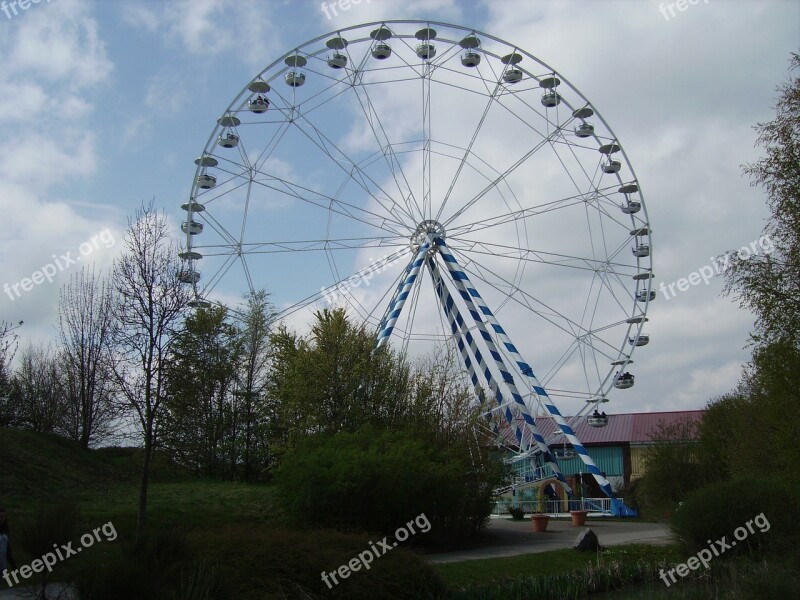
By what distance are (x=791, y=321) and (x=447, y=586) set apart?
8.60 meters

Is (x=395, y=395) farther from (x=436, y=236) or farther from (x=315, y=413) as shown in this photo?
(x=436, y=236)

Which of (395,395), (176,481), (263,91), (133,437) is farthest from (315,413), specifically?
(263,91)

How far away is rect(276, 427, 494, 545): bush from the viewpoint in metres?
17.9

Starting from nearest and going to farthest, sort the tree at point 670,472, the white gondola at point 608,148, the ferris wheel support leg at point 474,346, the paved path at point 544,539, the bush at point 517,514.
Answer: the paved path at point 544,539 < the ferris wheel support leg at point 474,346 < the white gondola at point 608,148 < the bush at point 517,514 < the tree at point 670,472

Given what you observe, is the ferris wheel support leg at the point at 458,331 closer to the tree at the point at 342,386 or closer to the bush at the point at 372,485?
the tree at the point at 342,386

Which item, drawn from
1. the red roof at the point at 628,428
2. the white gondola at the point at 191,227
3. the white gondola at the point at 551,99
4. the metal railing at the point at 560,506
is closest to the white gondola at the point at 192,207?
the white gondola at the point at 191,227

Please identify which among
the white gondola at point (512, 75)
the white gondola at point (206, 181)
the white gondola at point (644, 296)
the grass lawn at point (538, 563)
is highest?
the white gondola at point (512, 75)

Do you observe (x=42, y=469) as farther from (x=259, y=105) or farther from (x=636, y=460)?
(x=636, y=460)

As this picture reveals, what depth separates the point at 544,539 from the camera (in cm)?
2338

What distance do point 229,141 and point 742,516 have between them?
1934 centimetres

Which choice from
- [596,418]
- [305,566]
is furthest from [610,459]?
[305,566]

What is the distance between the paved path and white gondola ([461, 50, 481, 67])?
15828 mm

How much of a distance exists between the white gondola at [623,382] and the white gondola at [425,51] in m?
13.9

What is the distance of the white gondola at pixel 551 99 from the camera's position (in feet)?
95.8
